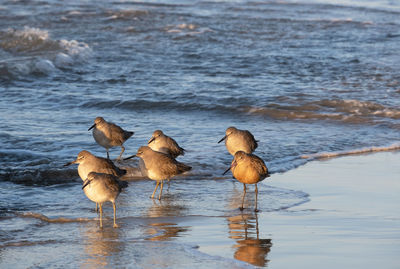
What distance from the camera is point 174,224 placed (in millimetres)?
6648

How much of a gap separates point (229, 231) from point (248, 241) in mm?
362

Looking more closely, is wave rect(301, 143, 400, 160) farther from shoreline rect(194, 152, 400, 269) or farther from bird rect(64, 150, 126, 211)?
bird rect(64, 150, 126, 211)

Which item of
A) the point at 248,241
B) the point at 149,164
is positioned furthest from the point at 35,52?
the point at 248,241

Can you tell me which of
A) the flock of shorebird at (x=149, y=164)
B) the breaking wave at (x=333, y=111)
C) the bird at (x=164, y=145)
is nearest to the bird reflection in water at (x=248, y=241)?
the flock of shorebird at (x=149, y=164)

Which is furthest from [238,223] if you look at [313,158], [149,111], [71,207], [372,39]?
[372,39]

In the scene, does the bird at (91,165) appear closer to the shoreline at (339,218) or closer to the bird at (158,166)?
the bird at (158,166)

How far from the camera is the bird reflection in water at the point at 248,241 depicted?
217 inches

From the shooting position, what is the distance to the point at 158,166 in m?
7.71

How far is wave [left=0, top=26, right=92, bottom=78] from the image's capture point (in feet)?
53.0

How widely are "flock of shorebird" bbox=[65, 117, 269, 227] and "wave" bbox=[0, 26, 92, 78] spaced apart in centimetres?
671

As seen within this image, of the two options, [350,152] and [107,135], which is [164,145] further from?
[350,152]

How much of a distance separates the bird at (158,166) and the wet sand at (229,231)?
0.27 m

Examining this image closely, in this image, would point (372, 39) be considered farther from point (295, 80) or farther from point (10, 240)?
point (10, 240)

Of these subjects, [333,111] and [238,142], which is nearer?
[238,142]
